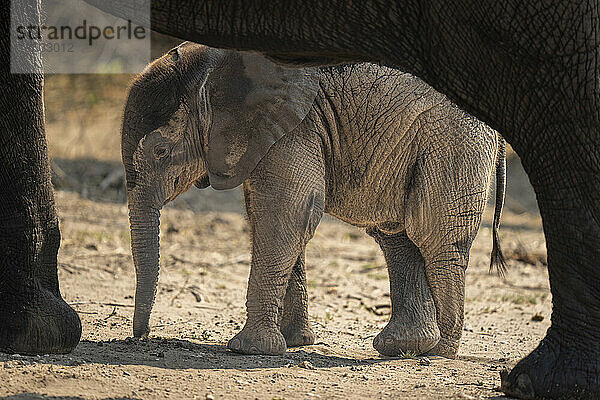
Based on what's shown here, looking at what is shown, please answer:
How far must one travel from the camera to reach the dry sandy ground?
12.5ft

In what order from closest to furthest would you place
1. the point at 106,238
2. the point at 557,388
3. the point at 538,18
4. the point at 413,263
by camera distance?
the point at 538,18
the point at 557,388
the point at 413,263
the point at 106,238

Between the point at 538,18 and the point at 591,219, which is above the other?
the point at 538,18

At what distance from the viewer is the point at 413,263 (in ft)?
17.7

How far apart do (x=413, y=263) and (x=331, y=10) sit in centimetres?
237

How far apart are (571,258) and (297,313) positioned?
2035 millimetres

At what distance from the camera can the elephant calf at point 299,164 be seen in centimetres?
466

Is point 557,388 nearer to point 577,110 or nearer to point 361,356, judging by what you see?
point 577,110

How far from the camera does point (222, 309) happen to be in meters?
6.15

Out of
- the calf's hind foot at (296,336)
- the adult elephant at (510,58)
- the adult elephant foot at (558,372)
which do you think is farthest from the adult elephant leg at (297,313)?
the adult elephant at (510,58)

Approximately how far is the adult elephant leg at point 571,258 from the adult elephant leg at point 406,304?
57.7 inches

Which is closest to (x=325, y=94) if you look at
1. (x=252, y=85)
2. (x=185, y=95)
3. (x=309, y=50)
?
(x=252, y=85)

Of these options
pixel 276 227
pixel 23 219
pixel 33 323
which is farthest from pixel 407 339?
pixel 23 219

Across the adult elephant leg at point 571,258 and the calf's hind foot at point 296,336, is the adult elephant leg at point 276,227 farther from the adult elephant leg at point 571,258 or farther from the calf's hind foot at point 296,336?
the adult elephant leg at point 571,258

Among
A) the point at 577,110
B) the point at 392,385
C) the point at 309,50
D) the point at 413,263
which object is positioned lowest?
the point at 392,385
